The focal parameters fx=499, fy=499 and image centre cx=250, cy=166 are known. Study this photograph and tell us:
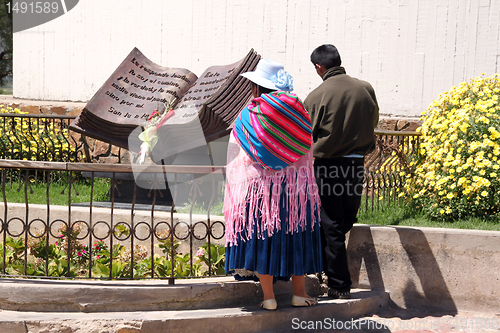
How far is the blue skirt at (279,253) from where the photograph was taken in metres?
3.44

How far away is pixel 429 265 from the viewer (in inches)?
167

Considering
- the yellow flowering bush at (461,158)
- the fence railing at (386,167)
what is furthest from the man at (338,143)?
the fence railing at (386,167)

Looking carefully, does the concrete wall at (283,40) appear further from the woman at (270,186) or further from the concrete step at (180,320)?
the concrete step at (180,320)

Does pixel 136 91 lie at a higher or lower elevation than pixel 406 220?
higher

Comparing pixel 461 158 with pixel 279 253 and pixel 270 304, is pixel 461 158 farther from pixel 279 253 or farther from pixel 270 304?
pixel 270 304

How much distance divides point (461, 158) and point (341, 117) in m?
1.74

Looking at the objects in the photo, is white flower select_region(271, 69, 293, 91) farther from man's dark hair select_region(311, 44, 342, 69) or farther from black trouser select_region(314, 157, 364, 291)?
black trouser select_region(314, 157, 364, 291)

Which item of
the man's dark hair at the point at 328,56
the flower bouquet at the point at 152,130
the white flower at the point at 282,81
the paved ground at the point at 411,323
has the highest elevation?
the man's dark hair at the point at 328,56

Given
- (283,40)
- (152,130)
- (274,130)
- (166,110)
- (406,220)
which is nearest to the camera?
(274,130)

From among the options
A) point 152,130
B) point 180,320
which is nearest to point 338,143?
point 180,320

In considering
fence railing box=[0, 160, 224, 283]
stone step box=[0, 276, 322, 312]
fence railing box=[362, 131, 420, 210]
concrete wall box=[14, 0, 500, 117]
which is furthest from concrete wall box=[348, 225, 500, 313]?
concrete wall box=[14, 0, 500, 117]

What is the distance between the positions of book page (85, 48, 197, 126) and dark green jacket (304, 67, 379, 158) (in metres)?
2.83

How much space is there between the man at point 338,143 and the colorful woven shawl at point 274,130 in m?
0.40

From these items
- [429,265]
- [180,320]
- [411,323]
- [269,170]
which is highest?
[269,170]
